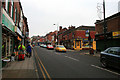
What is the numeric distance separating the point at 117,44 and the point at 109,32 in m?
3.13

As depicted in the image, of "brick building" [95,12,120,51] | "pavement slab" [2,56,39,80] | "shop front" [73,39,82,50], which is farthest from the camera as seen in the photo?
"shop front" [73,39,82,50]

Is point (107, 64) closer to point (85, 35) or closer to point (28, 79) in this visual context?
point (28, 79)

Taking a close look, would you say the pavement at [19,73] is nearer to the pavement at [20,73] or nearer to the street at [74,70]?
the pavement at [20,73]

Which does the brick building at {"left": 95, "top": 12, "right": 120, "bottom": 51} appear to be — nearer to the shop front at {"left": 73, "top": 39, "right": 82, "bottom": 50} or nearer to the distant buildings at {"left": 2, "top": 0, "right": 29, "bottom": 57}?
the shop front at {"left": 73, "top": 39, "right": 82, "bottom": 50}

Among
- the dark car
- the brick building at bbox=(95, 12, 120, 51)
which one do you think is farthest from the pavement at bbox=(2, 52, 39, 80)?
the brick building at bbox=(95, 12, 120, 51)

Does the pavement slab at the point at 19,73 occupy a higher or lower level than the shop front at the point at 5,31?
lower

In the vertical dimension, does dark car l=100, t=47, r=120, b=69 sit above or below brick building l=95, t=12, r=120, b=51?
below

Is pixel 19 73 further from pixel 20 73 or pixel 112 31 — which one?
pixel 112 31

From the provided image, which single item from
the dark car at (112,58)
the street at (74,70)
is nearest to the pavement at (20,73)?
the street at (74,70)

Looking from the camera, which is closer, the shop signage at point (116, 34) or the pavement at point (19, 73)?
the pavement at point (19, 73)

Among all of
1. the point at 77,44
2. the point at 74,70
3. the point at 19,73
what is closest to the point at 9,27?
the point at 19,73

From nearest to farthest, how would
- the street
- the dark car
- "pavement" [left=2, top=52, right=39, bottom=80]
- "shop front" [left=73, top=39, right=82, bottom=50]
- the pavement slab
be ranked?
"pavement" [left=2, top=52, right=39, bottom=80]
the pavement slab
the street
the dark car
"shop front" [left=73, top=39, right=82, bottom=50]

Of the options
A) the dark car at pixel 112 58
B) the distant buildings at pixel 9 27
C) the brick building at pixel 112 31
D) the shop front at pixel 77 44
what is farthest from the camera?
the shop front at pixel 77 44

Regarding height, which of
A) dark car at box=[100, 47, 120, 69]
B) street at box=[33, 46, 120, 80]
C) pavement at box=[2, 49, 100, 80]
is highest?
dark car at box=[100, 47, 120, 69]
